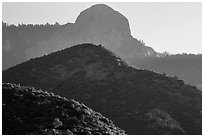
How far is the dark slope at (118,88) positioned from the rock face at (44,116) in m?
9.27

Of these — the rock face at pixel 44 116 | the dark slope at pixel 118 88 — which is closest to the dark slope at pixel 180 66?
the dark slope at pixel 118 88

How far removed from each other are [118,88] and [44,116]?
22.3 metres

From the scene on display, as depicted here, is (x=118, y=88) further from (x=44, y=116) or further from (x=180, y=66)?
(x=180, y=66)

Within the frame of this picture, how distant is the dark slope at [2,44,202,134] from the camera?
40250mm

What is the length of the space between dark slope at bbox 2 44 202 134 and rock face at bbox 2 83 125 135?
9270mm

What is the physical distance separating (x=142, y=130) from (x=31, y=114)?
13.8 meters

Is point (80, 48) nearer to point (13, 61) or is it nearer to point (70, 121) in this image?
point (70, 121)

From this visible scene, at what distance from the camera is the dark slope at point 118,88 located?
4025 cm

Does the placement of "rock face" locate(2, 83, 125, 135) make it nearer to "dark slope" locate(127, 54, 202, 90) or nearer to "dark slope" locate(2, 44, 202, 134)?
"dark slope" locate(2, 44, 202, 134)

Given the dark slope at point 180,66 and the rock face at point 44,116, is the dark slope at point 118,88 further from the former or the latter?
the dark slope at point 180,66

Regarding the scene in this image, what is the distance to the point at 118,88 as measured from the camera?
1919 inches

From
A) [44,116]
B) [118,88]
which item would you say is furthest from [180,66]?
[44,116]

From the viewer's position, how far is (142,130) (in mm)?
38188

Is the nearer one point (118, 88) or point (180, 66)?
point (118, 88)
